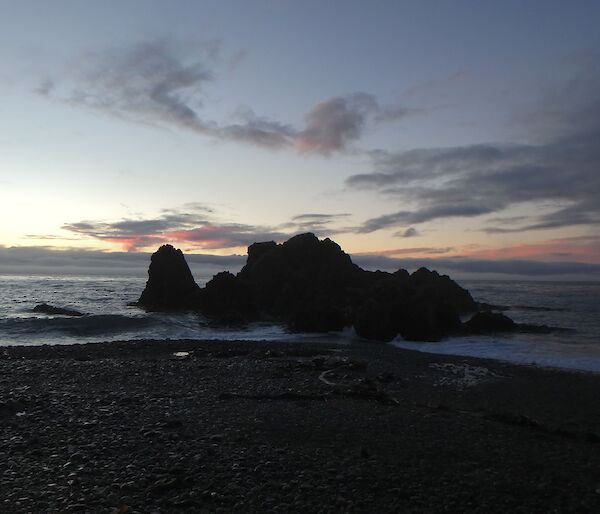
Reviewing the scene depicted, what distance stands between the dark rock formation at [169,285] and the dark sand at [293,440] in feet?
113

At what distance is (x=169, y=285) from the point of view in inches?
2190

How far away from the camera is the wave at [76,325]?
35.2 m

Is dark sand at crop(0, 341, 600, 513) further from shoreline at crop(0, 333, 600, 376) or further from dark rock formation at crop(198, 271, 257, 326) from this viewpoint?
dark rock formation at crop(198, 271, 257, 326)

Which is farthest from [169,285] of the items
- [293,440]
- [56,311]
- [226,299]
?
[293,440]

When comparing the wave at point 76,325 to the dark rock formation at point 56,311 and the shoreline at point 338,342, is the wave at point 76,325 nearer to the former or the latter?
the shoreline at point 338,342

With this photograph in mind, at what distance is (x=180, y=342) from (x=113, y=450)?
2042 cm

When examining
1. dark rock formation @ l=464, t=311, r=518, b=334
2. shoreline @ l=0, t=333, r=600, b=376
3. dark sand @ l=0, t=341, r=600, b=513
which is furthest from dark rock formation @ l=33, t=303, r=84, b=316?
dark rock formation @ l=464, t=311, r=518, b=334

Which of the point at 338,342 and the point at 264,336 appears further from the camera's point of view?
the point at 264,336

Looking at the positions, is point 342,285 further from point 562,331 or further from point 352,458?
point 352,458

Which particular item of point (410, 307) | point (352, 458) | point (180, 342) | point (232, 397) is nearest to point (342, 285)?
point (410, 307)

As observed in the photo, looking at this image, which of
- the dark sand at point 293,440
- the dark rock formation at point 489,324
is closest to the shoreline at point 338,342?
the dark sand at point 293,440

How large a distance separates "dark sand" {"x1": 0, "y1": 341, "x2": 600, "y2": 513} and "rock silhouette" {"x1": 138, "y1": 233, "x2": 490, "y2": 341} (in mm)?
14376

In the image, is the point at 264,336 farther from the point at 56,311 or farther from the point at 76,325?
the point at 56,311

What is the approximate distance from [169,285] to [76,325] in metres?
18.8
